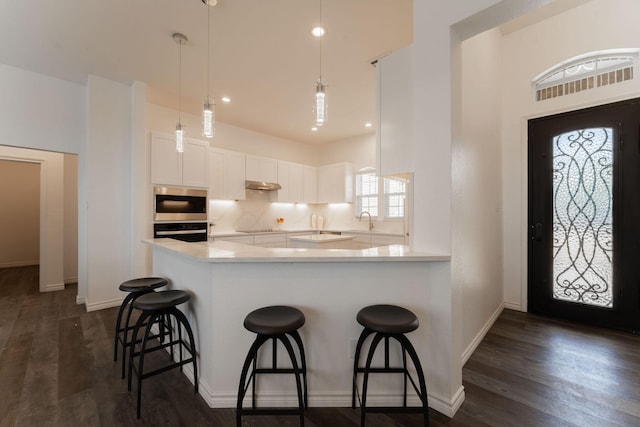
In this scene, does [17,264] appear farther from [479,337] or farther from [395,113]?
[479,337]

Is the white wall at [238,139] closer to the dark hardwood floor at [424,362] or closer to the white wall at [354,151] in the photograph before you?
the white wall at [354,151]

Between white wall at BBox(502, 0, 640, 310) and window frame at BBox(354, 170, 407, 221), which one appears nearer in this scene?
white wall at BBox(502, 0, 640, 310)

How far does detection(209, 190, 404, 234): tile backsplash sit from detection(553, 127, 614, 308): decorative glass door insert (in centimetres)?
261

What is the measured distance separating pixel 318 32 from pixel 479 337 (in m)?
3.45

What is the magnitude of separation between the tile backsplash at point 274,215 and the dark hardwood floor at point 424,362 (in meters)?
2.72

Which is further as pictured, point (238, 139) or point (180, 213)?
point (238, 139)

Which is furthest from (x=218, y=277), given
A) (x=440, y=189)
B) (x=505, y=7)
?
(x=505, y=7)

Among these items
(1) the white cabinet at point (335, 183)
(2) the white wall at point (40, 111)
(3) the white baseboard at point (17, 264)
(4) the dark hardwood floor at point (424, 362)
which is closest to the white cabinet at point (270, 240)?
(1) the white cabinet at point (335, 183)

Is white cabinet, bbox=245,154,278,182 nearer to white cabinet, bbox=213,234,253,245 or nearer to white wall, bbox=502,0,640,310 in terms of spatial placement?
white cabinet, bbox=213,234,253,245

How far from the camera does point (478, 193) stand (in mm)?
2691

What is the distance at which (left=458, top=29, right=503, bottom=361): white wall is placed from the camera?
1.96 meters

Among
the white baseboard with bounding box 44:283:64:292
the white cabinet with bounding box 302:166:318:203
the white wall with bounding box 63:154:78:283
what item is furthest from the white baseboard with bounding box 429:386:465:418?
the white wall with bounding box 63:154:78:283

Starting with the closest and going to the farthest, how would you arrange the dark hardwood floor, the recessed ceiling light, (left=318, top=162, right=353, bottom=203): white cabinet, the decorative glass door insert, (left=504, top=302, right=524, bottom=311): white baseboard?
the dark hardwood floor, the recessed ceiling light, the decorative glass door insert, (left=504, top=302, right=524, bottom=311): white baseboard, (left=318, top=162, right=353, bottom=203): white cabinet

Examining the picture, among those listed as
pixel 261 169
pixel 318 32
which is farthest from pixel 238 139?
pixel 318 32
